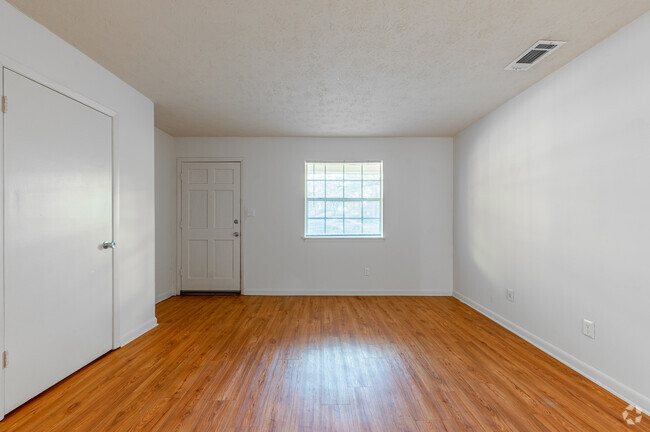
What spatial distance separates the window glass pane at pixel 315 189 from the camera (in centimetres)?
A: 480

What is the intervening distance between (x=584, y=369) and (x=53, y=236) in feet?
13.2

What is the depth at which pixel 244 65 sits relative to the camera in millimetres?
2516

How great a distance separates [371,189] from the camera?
482cm

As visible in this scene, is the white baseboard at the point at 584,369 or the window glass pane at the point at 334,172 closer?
the white baseboard at the point at 584,369

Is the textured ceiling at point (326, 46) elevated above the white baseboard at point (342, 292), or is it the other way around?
the textured ceiling at point (326, 46)

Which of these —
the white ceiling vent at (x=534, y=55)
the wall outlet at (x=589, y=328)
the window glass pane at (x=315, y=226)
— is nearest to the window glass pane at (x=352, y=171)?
the window glass pane at (x=315, y=226)

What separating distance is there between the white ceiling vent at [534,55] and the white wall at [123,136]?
137 inches

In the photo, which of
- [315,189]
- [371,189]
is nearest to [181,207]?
[315,189]

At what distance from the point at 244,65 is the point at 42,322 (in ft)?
7.84

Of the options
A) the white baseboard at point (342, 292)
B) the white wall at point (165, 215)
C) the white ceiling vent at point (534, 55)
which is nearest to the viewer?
the white ceiling vent at point (534, 55)

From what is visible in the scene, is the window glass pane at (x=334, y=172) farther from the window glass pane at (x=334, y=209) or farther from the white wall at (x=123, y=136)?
the white wall at (x=123, y=136)

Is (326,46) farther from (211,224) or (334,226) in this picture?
(211,224)

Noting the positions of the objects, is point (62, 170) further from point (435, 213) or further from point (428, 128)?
point (435, 213)

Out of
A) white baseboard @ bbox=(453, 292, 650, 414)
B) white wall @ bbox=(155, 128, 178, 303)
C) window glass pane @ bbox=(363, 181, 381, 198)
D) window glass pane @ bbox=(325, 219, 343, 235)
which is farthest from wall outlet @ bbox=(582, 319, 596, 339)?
white wall @ bbox=(155, 128, 178, 303)
